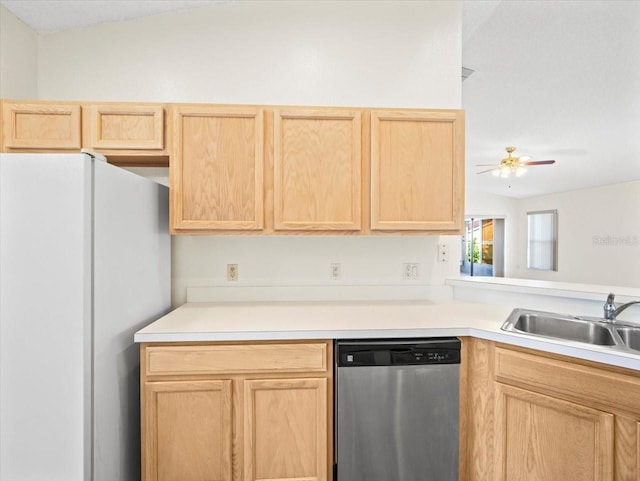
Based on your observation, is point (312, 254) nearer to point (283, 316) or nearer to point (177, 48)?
point (283, 316)

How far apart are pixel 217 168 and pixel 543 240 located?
25.7 feet

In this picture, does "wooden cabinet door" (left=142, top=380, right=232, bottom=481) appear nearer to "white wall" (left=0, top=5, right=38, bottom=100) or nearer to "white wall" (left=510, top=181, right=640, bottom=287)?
"white wall" (left=0, top=5, right=38, bottom=100)

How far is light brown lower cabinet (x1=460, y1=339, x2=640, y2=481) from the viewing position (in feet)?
3.84

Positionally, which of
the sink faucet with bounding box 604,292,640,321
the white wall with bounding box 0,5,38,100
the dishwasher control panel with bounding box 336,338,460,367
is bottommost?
the dishwasher control panel with bounding box 336,338,460,367

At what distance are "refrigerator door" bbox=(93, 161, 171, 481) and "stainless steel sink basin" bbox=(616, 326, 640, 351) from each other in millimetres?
2210

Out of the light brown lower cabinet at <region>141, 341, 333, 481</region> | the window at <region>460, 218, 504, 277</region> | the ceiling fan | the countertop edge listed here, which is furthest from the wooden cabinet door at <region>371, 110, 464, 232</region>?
the window at <region>460, 218, 504, 277</region>

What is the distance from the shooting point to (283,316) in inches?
68.0

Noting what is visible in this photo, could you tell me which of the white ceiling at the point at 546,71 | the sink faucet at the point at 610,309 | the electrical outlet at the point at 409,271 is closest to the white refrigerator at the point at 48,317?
the white ceiling at the point at 546,71

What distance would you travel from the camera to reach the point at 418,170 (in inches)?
72.4

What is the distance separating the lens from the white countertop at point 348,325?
1.32 m

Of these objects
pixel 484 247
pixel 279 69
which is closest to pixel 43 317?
pixel 279 69

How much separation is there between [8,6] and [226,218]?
177 cm

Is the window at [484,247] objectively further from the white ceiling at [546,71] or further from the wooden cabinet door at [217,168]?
the wooden cabinet door at [217,168]

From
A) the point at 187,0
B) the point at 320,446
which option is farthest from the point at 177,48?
the point at 320,446
